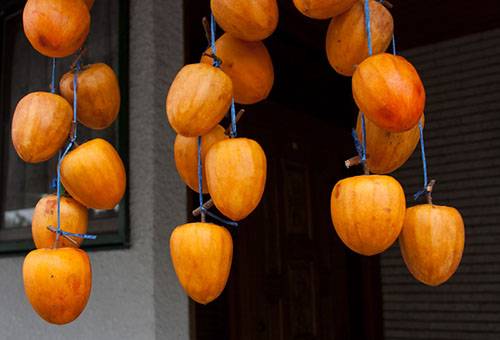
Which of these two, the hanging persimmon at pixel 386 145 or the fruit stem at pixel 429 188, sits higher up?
the hanging persimmon at pixel 386 145

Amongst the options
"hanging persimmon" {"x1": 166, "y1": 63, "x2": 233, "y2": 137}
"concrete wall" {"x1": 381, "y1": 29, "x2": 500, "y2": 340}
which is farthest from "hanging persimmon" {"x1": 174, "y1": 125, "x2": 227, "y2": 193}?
"concrete wall" {"x1": 381, "y1": 29, "x2": 500, "y2": 340}

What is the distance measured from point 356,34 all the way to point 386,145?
5.9 inches

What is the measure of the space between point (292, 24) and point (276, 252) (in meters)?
1.31

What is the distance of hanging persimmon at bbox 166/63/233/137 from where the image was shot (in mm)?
758

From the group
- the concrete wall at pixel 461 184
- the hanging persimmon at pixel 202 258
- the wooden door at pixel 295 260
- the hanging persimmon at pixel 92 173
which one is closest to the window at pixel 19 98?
the wooden door at pixel 295 260

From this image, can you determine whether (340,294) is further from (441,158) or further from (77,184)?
(77,184)

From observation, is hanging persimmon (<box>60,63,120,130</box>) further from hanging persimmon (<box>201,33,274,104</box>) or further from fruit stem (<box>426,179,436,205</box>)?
fruit stem (<box>426,179,436,205</box>)

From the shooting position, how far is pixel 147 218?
221 cm

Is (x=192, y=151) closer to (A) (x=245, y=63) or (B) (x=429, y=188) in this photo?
(A) (x=245, y=63)

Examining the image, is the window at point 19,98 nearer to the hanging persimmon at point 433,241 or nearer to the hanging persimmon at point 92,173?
the hanging persimmon at point 92,173

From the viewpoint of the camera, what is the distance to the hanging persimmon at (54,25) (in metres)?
0.87

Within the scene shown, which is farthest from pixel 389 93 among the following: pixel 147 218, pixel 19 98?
pixel 19 98

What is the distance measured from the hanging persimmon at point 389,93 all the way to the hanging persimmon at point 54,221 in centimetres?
46

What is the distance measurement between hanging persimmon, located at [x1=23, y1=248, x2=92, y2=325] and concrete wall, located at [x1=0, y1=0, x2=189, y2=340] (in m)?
1.36
